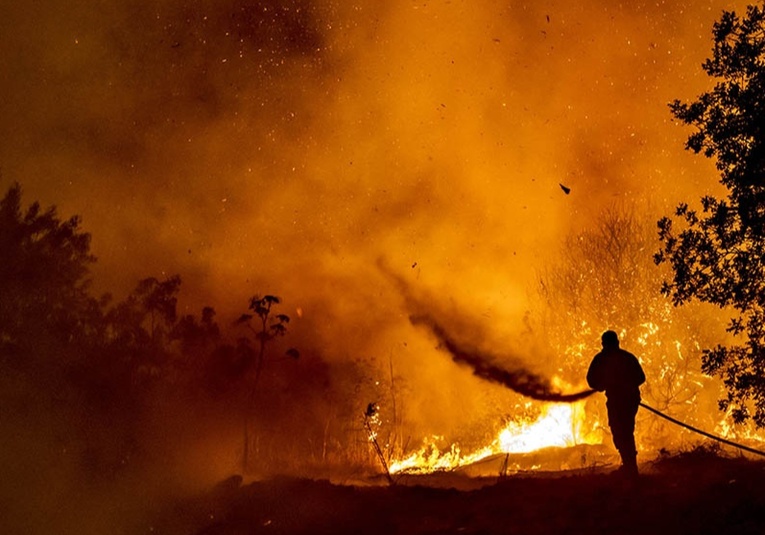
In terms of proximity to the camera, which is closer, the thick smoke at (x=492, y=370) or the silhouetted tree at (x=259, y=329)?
the thick smoke at (x=492, y=370)

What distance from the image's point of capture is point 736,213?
9.71 m

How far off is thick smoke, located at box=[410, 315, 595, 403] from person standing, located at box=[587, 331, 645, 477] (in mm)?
3825

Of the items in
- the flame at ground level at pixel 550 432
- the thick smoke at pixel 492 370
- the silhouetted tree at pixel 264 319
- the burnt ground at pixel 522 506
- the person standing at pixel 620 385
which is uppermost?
the silhouetted tree at pixel 264 319

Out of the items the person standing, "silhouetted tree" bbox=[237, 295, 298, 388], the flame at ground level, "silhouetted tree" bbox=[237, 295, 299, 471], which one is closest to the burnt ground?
the person standing

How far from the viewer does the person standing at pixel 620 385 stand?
33.3ft

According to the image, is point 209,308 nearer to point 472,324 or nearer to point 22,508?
point 472,324

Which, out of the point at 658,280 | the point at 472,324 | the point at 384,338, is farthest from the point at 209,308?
the point at 658,280

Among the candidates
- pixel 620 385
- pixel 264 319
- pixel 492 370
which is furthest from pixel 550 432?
pixel 620 385

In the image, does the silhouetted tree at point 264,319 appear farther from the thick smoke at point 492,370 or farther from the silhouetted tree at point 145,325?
the thick smoke at point 492,370

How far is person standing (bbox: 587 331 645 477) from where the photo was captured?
10.1 metres

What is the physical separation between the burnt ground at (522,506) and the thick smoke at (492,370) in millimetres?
3478

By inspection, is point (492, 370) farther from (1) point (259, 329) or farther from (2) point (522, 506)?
(2) point (522, 506)

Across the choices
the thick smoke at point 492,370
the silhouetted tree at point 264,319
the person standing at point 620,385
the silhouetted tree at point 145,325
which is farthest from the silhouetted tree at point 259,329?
the person standing at point 620,385

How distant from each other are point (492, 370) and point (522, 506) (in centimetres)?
1827
